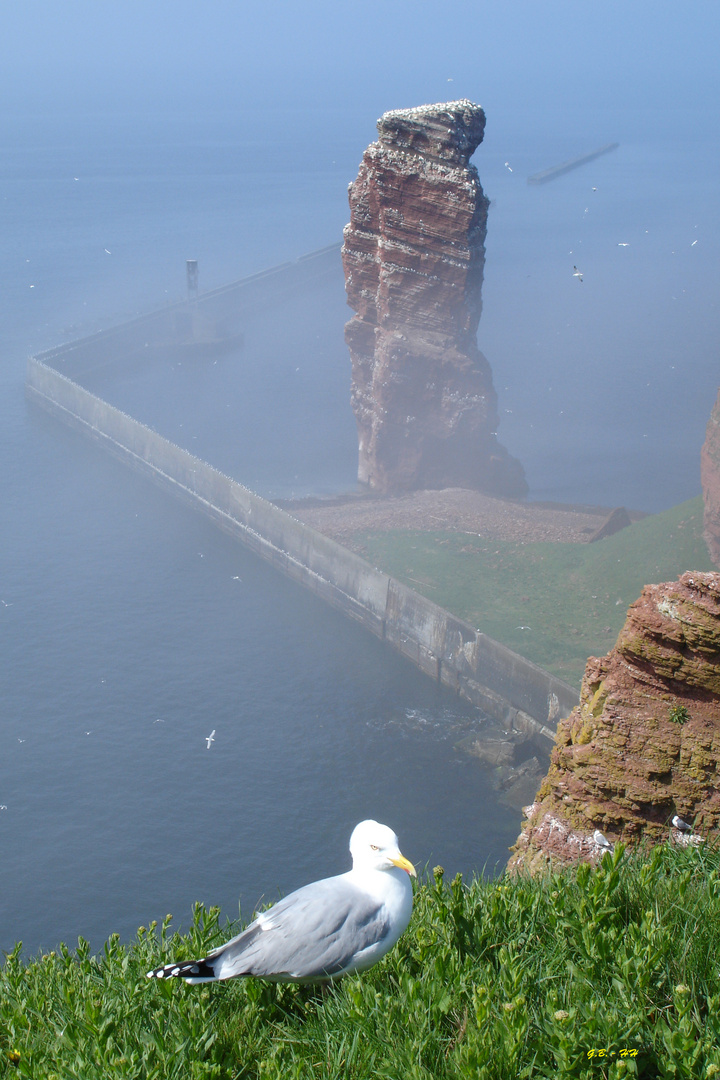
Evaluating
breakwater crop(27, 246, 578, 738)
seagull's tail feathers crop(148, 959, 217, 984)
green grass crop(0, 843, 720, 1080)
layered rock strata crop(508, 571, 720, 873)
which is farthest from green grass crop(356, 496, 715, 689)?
seagull's tail feathers crop(148, 959, 217, 984)

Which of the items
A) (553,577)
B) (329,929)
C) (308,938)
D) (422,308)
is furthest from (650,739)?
(422,308)

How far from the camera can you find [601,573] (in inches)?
1986

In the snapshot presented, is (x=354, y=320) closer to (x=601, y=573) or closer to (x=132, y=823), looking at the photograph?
(x=601, y=573)

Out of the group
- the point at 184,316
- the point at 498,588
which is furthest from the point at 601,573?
the point at 184,316

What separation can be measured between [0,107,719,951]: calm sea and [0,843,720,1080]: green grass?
74.9ft

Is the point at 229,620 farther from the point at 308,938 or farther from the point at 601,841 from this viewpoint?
the point at 308,938

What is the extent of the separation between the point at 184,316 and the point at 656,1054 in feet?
365

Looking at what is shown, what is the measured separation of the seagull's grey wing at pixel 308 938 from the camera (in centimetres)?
816

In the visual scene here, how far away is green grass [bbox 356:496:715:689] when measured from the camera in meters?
46.3

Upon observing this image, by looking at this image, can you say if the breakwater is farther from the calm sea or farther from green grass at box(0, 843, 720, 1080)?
green grass at box(0, 843, 720, 1080)

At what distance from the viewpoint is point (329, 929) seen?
8391mm

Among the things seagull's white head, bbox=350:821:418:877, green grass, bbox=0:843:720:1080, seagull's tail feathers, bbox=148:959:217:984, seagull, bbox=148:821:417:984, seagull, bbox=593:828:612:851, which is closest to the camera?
green grass, bbox=0:843:720:1080

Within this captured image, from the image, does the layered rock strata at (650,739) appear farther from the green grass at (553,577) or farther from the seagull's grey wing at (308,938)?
the green grass at (553,577)

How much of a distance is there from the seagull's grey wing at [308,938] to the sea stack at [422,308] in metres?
51.7
